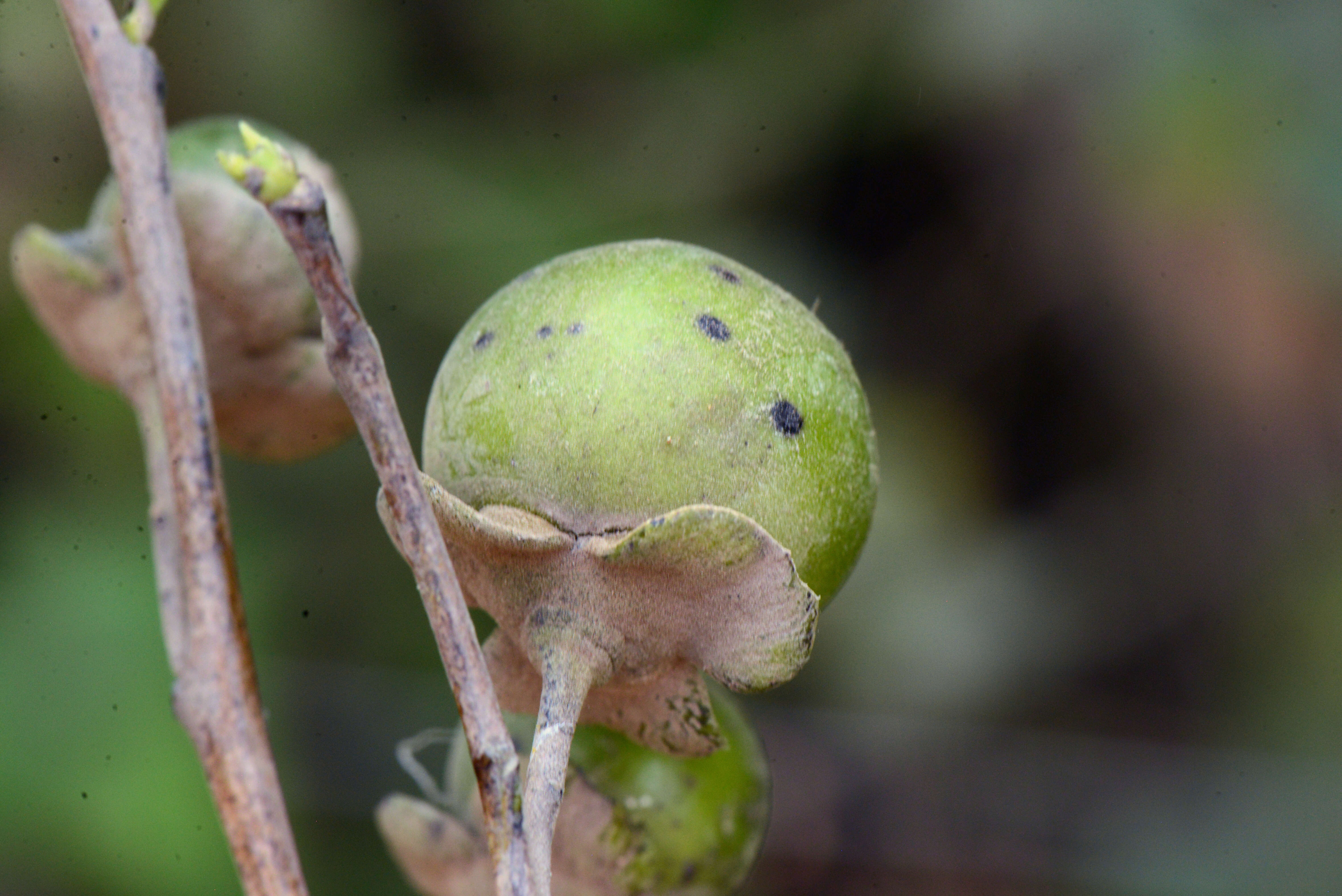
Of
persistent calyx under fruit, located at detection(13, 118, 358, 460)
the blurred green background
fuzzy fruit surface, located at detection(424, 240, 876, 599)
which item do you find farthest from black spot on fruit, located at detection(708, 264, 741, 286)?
the blurred green background

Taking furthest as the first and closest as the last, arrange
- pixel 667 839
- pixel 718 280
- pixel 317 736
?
pixel 317 736, pixel 667 839, pixel 718 280

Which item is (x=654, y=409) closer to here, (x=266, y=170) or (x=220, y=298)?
(x=266, y=170)

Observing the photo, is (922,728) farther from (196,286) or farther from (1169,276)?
(196,286)

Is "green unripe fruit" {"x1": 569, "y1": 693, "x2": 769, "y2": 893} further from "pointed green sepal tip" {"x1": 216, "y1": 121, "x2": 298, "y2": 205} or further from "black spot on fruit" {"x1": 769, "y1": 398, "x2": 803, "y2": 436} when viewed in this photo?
"pointed green sepal tip" {"x1": 216, "y1": 121, "x2": 298, "y2": 205}

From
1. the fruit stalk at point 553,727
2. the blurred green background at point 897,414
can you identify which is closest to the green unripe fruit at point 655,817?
the fruit stalk at point 553,727

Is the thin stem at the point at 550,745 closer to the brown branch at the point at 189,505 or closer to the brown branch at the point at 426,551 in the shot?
the brown branch at the point at 426,551

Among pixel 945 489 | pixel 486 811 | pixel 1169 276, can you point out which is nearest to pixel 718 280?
pixel 486 811
